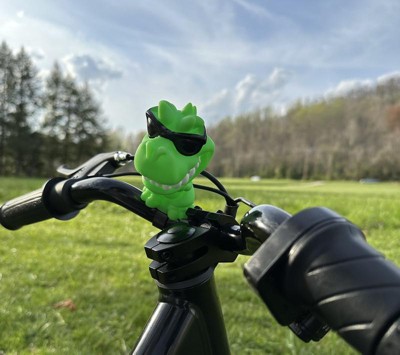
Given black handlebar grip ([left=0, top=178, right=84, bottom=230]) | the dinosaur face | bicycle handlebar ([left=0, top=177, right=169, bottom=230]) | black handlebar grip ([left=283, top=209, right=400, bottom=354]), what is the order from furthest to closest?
black handlebar grip ([left=0, top=178, right=84, bottom=230]) < bicycle handlebar ([left=0, top=177, right=169, bottom=230]) < the dinosaur face < black handlebar grip ([left=283, top=209, right=400, bottom=354])

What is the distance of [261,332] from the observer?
120 inches

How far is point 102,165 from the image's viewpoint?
1.23 meters

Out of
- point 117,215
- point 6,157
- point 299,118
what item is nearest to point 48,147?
point 6,157

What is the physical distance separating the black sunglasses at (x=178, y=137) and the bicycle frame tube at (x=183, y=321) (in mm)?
286

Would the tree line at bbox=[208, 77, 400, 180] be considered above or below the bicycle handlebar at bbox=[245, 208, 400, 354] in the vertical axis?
below

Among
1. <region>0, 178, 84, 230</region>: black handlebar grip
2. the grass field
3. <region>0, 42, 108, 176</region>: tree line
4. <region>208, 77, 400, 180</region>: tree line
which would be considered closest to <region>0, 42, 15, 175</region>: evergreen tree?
<region>0, 42, 108, 176</region>: tree line

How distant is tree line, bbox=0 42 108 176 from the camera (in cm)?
3719

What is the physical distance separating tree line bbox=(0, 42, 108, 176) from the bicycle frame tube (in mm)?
38995

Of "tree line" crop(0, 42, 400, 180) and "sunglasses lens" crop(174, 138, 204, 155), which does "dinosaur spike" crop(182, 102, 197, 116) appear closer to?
"sunglasses lens" crop(174, 138, 204, 155)

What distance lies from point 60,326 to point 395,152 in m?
53.6

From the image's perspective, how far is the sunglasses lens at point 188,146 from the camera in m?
0.80

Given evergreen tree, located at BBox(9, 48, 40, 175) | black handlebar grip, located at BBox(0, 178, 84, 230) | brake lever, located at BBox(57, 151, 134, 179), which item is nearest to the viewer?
black handlebar grip, located at BBox(0, 178, 84, 230)

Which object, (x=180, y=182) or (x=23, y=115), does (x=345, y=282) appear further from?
(x=23, y=115)

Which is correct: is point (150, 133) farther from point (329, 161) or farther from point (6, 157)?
point (329, 161)
